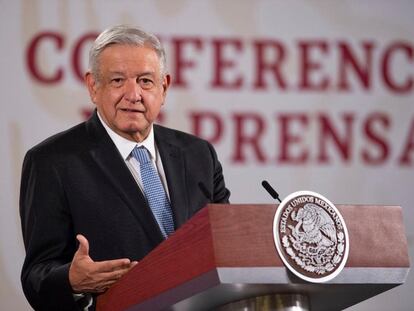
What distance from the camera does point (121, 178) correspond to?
2242 mm

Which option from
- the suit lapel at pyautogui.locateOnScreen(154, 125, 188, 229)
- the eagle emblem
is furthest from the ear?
the eagle emblem

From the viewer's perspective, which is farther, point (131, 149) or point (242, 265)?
point (131, 149)

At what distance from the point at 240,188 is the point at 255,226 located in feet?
6.10

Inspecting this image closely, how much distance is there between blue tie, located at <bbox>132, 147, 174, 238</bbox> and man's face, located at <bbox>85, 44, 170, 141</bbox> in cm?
8

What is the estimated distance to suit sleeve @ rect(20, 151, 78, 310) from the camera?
213cm

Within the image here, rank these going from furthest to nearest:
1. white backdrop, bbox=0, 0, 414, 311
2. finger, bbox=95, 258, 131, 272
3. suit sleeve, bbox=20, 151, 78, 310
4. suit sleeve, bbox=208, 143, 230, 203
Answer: white backdrop, bbox=0, 0, 414, 311, suit sleeve, bbox=208, 143, 230, 203, suit sleeve, bbox=20, 151, 78, 310, finger, bbox=95, 258, 131, 272

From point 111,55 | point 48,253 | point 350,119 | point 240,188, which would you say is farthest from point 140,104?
point 350,119

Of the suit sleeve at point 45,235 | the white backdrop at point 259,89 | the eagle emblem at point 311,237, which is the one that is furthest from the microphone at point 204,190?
the white backdrop at point 259,89

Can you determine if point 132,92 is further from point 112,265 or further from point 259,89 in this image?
point 259,89

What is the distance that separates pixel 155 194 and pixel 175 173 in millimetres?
107

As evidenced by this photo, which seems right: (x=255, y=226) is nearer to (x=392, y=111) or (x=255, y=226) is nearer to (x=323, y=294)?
(x=323, y=294)

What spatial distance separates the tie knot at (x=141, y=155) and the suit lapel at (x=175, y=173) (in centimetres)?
5

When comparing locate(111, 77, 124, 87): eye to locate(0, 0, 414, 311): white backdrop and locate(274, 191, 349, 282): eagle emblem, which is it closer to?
locate(274, 191, 349, 282): eagle emblem

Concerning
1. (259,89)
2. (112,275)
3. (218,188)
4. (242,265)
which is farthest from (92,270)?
(259,89)
